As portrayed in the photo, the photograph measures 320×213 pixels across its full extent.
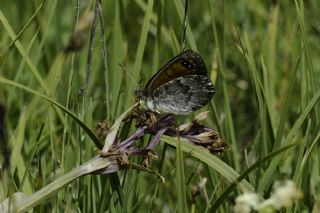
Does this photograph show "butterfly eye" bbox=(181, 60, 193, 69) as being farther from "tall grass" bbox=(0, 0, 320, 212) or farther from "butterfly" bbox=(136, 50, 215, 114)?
"tall grass" bbox=(0, 0, 320, 212)

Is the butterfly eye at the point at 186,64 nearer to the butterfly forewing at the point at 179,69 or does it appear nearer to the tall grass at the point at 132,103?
the butterfly forewing at the point at 179,69

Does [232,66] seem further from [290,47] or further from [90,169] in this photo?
[90,169]

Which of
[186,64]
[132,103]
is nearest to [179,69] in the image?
[186,64]

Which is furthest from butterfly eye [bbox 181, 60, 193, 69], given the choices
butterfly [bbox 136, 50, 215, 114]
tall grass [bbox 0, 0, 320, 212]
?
tall grass [bbox 0, 0, 320, 212]

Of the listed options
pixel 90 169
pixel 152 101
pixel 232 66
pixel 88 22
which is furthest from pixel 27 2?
pixel 88 22

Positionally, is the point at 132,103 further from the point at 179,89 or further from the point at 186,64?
the point at 186,64

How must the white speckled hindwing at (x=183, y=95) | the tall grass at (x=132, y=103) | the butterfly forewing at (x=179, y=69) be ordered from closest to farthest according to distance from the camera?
the tall grass at (x=132, y=103)
the butterfly forewing at (x=179, y=69)
the white speckled hindwing at (x=183, y=95)

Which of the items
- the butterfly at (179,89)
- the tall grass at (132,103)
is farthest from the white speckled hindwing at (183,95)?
the tall grass at (132,103)
